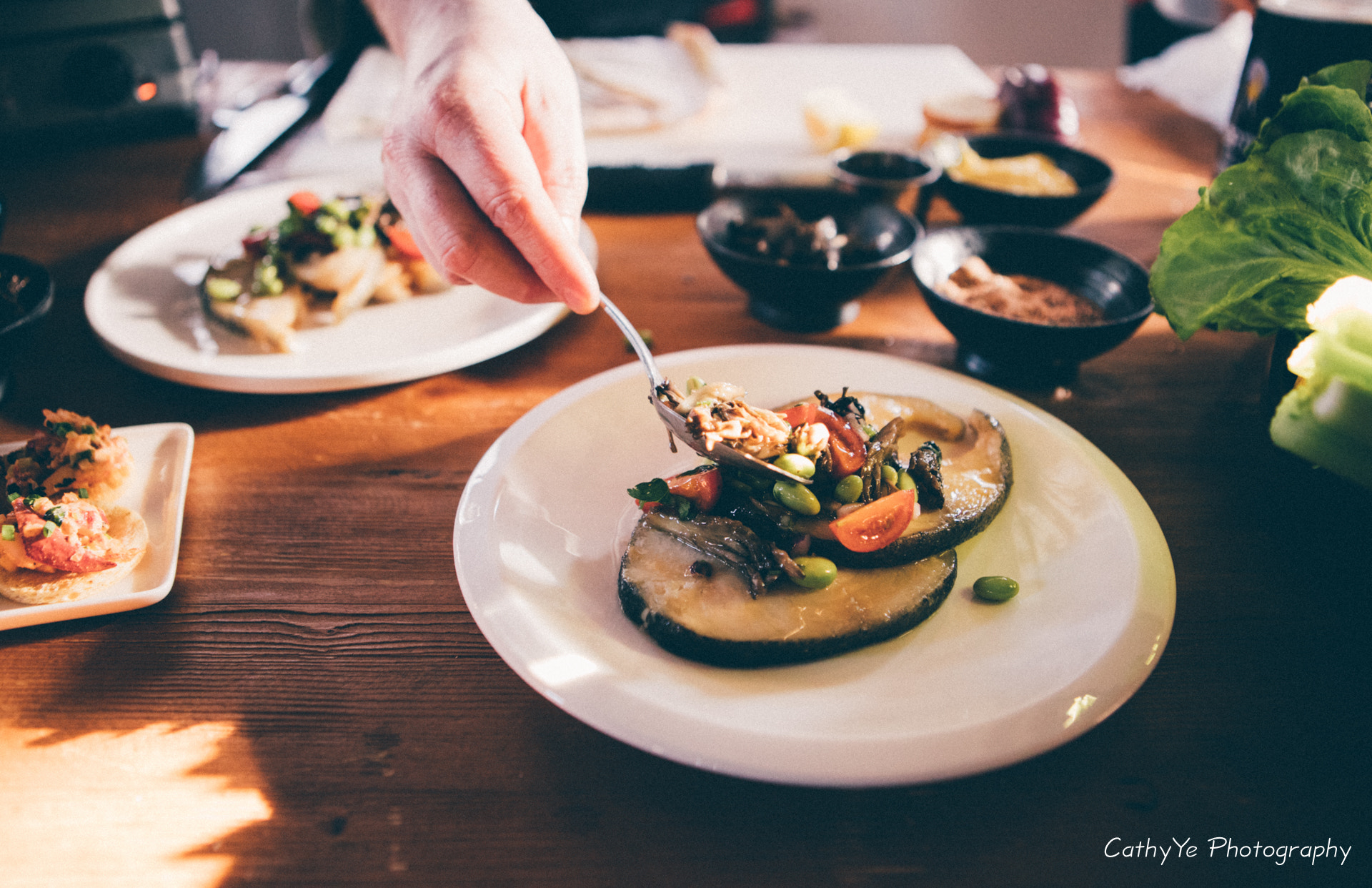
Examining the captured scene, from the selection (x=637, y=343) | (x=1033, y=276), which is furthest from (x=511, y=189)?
(x=1033, y=276)

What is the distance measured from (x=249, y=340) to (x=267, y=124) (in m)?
1.96

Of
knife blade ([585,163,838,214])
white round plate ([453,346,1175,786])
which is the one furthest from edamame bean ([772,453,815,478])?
knife blade ([585,163,838,214])

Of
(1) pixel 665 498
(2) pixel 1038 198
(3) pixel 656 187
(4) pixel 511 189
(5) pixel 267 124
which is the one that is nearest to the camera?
(1) pixel 665 498

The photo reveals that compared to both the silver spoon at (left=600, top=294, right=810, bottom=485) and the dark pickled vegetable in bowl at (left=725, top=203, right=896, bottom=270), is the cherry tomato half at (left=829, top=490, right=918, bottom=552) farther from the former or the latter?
the dark pickled vegetable in bowl at (left=725, top=203, right=896, bottom=270)

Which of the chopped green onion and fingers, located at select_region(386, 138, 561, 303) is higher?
fingers, located at select_region(386, 138, 561, 303)

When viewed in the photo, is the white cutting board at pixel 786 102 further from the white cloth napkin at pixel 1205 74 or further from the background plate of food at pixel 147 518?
the background plate of food at pixel 147 518

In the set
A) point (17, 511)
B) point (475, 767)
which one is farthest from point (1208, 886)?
point (17, 511)

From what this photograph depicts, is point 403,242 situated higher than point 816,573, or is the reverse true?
point 403,242

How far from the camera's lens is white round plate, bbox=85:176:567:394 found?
2023 mm

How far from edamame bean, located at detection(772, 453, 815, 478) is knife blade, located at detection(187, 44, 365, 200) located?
2.88 metres

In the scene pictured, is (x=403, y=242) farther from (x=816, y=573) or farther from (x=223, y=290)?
(x=816, y=573)

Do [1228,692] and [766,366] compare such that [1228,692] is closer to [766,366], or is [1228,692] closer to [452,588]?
[766,366]

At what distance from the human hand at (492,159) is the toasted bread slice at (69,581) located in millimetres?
848

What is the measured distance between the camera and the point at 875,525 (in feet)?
4.67
